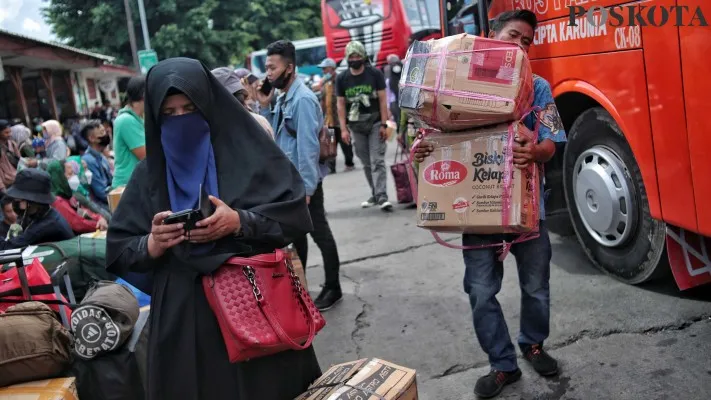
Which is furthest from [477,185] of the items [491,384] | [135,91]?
[135,91]

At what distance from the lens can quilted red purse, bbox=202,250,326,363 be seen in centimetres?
195

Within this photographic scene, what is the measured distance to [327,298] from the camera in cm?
468

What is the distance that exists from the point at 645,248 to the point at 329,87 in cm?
671

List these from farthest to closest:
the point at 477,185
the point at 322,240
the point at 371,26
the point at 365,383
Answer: the point at 371,26 < the point at 322,240 < the point at 477,185 < the point at 365,383

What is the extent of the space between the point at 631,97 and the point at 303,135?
1986 millimetres

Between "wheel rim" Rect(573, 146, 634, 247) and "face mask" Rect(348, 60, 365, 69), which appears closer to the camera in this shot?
"wheel rim" Rect(573, 146, 634, 247)

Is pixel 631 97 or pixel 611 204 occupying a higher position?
pixel 631 97

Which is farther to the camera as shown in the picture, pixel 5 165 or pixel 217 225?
pixel 5 165

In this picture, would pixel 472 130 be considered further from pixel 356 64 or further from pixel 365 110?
pixel 356 64

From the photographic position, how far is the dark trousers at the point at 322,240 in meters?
4.55

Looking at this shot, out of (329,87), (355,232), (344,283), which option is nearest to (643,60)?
(344,283)

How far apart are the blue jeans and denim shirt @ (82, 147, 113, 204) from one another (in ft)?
15.9

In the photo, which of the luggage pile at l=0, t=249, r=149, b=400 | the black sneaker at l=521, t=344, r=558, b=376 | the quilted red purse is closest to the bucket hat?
the luggage pile at l=0, t=249, r=149, b=400

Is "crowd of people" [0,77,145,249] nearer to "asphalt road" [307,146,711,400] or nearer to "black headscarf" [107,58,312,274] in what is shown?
"asphalt road" [307,146,711,400]
